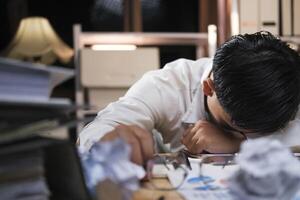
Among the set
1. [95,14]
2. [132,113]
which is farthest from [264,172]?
[95,14]

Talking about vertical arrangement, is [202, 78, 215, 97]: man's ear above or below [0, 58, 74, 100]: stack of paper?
below

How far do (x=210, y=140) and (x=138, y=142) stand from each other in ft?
1.39

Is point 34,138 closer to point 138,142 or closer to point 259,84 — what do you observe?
point 138,142

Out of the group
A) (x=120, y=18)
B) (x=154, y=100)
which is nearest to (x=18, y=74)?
(x=154, y=100)

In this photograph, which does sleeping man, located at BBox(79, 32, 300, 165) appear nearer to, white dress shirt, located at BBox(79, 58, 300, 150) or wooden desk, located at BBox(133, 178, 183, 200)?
white dress shirt, located at BBox(79, 58, 300, 150)

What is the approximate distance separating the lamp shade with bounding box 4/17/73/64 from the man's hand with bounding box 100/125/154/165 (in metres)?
2.16

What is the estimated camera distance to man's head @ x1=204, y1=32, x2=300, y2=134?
29.5 inches

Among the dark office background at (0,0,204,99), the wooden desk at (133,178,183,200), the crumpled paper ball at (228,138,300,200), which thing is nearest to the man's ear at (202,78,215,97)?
the wooden desk at (133,178,183,200)

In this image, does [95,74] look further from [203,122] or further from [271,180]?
[271,180]

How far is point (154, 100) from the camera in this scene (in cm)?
111

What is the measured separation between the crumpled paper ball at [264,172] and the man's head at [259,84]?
1.27 feet

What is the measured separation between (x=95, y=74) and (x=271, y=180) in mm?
1880

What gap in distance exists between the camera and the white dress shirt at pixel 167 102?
1015 mm

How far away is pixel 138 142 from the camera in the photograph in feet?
1.56
